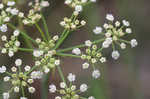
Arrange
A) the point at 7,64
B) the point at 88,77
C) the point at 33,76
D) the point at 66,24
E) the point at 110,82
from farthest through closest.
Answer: the point at 110,82 < the point at 88,77 < the point at 7,64 < the point at 66,24 < the point at 33,76

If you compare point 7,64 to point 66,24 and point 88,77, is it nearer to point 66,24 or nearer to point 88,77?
point 88,77

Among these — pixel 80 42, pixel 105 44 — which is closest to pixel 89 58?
pixel 105 44

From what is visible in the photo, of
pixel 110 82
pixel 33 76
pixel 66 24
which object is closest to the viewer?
pixel 33 76

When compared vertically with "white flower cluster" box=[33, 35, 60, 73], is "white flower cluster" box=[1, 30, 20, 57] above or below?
above

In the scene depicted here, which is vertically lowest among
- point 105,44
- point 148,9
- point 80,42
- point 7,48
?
point 105,44

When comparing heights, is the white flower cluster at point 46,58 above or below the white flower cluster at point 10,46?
below

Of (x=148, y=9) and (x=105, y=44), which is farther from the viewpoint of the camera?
(x=148, y=9)

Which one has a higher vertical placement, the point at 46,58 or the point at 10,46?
the point at 10,46

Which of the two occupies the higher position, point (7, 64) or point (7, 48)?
point (7, 64)

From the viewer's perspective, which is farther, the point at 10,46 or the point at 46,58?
the point at 10,46

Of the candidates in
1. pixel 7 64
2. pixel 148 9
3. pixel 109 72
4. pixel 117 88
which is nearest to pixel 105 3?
pixel 148 9
